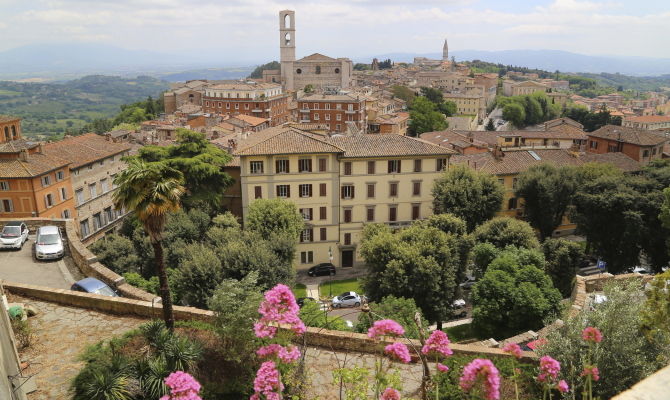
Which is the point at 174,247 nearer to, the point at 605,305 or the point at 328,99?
the point at 605,305

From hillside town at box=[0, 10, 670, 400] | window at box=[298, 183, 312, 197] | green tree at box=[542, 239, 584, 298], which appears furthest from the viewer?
window at box=[298, 183, 312, 197]

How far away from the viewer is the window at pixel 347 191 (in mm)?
40938

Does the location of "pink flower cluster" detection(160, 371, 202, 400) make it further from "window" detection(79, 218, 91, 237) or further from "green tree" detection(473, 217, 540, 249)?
"window" detection(79, 218, 91, 237)

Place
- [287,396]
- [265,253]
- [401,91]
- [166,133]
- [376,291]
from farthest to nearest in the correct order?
[401,91]
[166,133]
[376,291]
[265,253]
[287,396]

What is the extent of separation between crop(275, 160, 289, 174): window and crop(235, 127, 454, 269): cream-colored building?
0.08 m

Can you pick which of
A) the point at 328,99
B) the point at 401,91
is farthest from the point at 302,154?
the point at 401,91

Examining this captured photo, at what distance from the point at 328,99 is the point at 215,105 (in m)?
26.9

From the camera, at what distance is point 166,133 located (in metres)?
74.9

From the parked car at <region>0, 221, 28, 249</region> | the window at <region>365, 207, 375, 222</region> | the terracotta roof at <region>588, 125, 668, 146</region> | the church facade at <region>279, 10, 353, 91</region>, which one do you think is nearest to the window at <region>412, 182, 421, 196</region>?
the window at <region>365, 207, 375, 222</region>

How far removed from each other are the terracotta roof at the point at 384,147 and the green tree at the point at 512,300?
16712 millimetres

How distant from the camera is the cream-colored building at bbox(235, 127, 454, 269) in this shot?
3897 centimetres

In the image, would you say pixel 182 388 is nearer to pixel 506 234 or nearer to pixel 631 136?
pixel 506 234

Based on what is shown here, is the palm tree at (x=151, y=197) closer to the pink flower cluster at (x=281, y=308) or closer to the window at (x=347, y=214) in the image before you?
the pink flower cluster at (x=281, y=308)

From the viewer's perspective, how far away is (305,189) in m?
40.1
